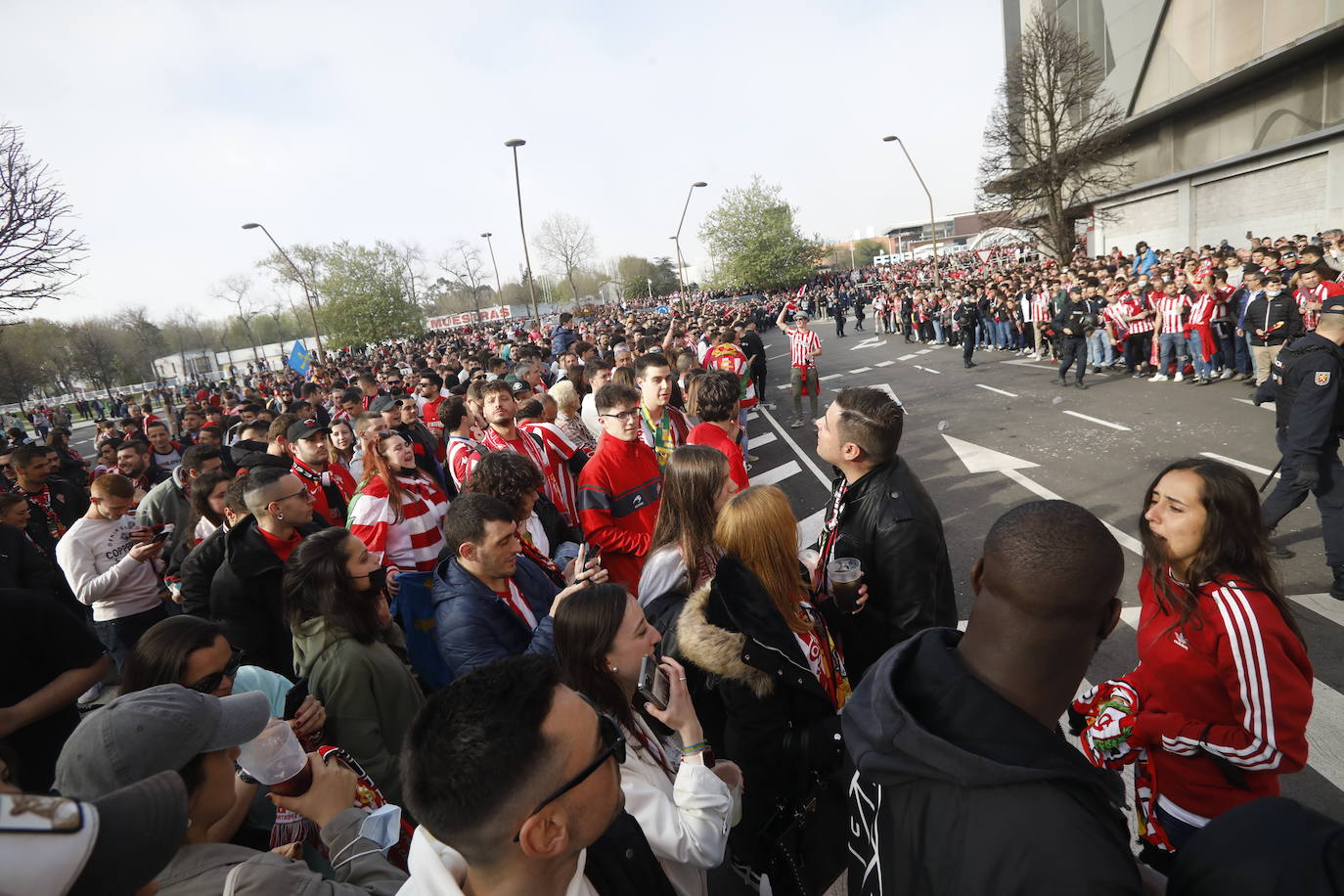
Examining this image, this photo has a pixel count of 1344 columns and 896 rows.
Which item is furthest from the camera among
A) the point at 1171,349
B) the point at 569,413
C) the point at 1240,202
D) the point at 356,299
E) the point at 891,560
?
the point at 356,299

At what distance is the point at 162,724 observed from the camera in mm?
1660

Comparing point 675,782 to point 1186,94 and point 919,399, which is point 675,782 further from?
point 1186,94

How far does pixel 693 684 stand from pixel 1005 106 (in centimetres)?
3332

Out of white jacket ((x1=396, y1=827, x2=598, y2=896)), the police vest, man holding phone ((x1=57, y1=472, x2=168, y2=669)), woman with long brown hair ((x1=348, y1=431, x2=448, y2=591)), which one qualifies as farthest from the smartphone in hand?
the police vest

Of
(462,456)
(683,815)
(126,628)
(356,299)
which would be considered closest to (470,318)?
(356,299)

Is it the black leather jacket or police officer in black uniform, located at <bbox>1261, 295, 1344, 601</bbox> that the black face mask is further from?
police officer in black uniform, located at <bbox>1261, 295, 1344, 601</bbox>

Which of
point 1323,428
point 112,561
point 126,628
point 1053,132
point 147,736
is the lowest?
point 126,628

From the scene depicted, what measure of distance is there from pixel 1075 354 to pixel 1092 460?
21.4 feet

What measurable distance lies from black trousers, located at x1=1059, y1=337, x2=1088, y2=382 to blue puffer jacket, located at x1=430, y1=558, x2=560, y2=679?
13.9m

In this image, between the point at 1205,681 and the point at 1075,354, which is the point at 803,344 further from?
the point at 1205,681

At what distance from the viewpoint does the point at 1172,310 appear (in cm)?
1255


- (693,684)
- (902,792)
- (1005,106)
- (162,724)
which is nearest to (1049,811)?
(902,792)

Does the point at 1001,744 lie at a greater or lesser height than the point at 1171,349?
greater

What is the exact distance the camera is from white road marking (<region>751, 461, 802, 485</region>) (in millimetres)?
9831
